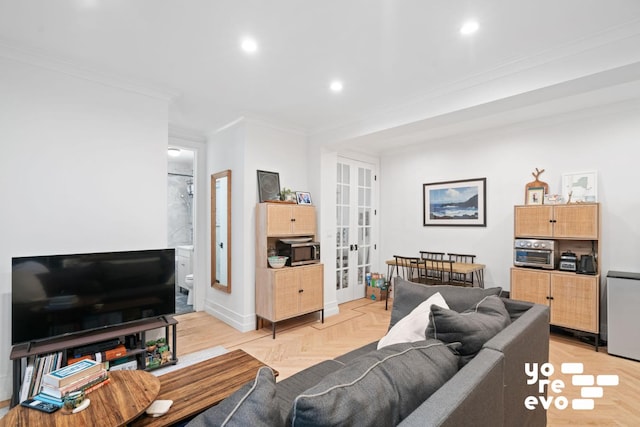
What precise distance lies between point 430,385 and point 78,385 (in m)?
1.73

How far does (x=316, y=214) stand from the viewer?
4371mm

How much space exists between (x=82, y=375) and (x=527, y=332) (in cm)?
233

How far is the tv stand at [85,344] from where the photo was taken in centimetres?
212

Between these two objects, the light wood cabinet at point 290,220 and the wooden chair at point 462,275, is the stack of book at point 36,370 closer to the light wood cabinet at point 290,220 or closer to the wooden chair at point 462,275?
the light wood cabinet at point 290,220

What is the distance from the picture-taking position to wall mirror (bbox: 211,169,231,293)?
4.13 meters

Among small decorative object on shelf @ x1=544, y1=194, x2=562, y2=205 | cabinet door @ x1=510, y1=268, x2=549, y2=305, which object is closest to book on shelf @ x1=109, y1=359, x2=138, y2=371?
cabinet door @ x1=510, y1=268, x2=549, y2=305

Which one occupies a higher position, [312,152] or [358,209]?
[312,152]

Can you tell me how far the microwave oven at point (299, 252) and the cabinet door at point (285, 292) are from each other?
143mm

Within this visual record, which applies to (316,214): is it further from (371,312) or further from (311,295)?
(371,312)

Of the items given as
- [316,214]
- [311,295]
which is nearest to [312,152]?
[316,214]

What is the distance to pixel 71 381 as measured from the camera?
5.18 feet

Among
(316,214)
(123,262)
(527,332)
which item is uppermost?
(316,214)

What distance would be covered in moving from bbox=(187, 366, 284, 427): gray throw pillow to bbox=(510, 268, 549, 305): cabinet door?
371cm

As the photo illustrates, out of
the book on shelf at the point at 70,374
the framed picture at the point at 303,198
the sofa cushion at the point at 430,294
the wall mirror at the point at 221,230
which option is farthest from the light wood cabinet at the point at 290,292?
the book on shelf at the point at 70,374
